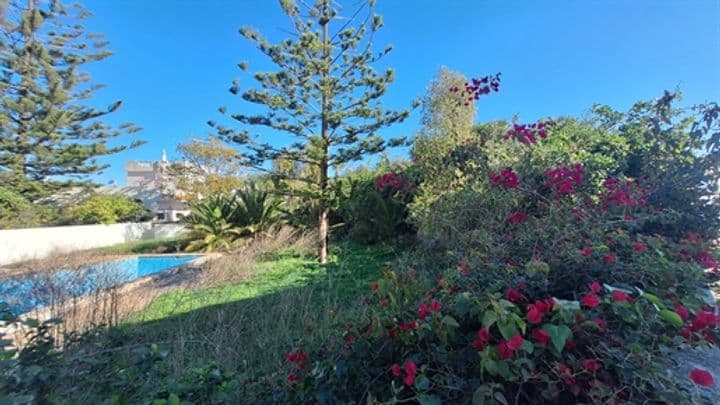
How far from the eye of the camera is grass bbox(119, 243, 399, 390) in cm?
246

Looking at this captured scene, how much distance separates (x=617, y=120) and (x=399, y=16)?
16.6ft

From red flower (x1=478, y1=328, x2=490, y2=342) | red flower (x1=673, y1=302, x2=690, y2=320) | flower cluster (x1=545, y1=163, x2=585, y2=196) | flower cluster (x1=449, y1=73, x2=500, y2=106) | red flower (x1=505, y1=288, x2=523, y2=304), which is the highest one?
flower cluster (x1=449, y1=73, x2=500, y2=106)

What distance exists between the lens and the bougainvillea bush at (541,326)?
36.6 inches

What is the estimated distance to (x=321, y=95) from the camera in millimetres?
7355

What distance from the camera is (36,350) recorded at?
4.70ft

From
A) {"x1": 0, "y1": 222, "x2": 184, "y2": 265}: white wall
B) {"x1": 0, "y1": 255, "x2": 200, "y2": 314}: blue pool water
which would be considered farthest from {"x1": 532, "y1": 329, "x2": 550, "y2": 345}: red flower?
{"x1": 0, "y1": 222, "x2": 184, "y2": 265}: white wall

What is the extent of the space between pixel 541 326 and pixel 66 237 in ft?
54.9

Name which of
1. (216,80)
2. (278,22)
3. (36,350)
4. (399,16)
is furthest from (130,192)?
(36,350)

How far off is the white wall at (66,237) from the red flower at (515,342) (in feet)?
46.3

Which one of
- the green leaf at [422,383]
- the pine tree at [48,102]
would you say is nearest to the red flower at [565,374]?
the green leaf at [422,383]

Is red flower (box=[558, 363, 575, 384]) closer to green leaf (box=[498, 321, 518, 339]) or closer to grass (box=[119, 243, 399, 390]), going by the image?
green leaf (box=[498, 321, 518, 339])

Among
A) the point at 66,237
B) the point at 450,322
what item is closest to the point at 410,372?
the point at 450,322

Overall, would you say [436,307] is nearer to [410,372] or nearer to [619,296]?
[410,372]

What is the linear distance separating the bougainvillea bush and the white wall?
44.3 feet
